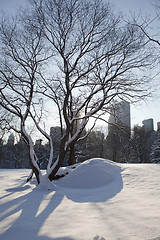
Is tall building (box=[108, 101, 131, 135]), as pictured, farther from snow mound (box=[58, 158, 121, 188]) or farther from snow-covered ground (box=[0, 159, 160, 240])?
snow-covered ground (box=[0, 159, 160, 240])

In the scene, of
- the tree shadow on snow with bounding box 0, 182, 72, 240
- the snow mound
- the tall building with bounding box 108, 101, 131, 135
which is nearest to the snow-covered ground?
the tree shadow on snow with bounding box 0, 182, 72, 240

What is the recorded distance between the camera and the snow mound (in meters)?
5.93

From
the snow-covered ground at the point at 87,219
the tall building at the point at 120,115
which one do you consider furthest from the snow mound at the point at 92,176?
the tall building at the point at 120,115

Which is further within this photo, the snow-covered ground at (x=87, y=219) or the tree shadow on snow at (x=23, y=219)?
the tree shadow on snow at (x=23, y=219)

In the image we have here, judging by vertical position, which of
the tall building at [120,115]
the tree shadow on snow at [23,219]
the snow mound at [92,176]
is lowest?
the tree shadow on snow at [23,219]

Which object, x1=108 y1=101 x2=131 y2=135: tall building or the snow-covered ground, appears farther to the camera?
x1=108 y1=101 x2=131 y2=135: tall building

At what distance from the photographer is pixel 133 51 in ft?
28.4

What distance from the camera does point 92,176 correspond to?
20.5 ft

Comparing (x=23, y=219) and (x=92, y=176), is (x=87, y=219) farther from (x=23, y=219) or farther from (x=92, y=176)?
(x=92, y=176)

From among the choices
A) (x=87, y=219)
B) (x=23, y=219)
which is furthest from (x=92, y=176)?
(x=23, y=219)

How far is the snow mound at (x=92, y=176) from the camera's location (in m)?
5.93

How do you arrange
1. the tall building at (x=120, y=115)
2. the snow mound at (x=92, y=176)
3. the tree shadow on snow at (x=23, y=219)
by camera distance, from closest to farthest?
the tree shadow on snow at (x=23, y=219) → the snow mound at (x=92, y=176) → the tall building at (x=120, y=115)

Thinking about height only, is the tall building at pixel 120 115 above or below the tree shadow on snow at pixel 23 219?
above

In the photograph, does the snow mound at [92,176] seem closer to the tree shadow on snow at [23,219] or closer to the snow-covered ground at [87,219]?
the snow-covered ground at [87,219]
